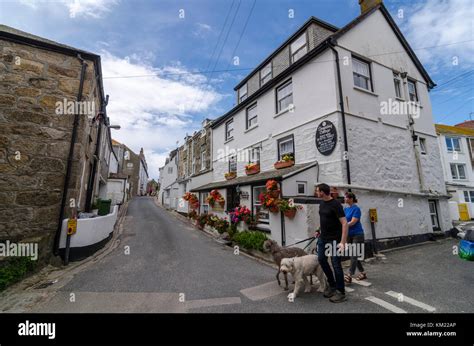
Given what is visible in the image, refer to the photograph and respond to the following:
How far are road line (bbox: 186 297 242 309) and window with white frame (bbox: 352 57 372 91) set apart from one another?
932cm

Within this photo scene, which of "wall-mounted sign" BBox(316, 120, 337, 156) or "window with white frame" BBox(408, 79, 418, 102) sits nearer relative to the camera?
"wall-mounted sign" BBox(316, 120, 337, 156)

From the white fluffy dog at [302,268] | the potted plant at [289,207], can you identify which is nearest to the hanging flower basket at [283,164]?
the potted plant at [289,207]

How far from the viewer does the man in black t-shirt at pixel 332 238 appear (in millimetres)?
3670

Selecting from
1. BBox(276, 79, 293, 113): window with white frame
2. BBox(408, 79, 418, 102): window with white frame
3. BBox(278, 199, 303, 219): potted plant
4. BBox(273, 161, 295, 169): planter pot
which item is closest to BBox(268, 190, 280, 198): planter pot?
BBox(278, 199, 303, 219): potted plant

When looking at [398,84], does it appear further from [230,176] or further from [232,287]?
[232,287]

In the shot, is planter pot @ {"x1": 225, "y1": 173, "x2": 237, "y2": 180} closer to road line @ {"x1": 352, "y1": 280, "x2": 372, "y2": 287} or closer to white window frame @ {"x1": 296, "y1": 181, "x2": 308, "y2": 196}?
white window frame @ {"x1": 296, "y1": 181, "x2": 308, "y2": 196}

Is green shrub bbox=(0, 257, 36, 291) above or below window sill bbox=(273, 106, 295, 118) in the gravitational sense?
below

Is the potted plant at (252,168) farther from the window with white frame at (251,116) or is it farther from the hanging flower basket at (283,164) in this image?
the window with white frame at (251,116)

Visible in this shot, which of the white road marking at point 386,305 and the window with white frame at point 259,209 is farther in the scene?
the window with white frame at point 259,209

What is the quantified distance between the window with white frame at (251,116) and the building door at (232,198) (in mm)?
4134

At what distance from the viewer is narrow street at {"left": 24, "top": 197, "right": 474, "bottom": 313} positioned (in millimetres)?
3639

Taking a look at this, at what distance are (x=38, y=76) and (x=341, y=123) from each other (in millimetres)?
10177

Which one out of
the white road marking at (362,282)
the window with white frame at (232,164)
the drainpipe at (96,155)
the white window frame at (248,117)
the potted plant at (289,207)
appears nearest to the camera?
the white road marking at (362,282)

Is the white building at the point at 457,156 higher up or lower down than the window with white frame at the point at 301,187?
higher up
